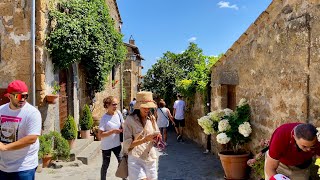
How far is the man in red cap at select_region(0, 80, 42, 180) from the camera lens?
381 cm

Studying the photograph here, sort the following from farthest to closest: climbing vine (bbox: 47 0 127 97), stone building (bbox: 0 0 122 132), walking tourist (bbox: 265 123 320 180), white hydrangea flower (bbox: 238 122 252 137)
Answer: climbing vine (bbox: 47 0 127 97) < stone building (bbox: 0 0 122 132) < white hydrangea flower (bbox: 238 122 252 137) < walking tourist (bbox: 265 123 320 180)

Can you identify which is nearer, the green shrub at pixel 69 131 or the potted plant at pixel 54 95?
the potted plant at pixel 54 95

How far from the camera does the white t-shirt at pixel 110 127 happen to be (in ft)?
19.8

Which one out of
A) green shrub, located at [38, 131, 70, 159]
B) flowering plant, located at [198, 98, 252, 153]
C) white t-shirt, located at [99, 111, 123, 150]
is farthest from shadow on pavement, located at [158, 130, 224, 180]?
green shrub, located at [38, 131, 70, 159]

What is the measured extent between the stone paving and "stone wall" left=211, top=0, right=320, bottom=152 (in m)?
1.50

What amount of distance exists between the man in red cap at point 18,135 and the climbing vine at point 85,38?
17.6 feet

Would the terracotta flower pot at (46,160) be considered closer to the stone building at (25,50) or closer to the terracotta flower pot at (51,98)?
the stone building at (25,50)

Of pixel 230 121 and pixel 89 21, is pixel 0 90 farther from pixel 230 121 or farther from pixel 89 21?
pixel 230 121

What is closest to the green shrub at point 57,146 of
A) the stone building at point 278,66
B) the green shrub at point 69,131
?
the green shrub at point 69,131

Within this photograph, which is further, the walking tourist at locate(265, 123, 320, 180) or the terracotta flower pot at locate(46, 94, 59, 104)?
the terracotta flower pot at locate(46, 94, 59, 104)

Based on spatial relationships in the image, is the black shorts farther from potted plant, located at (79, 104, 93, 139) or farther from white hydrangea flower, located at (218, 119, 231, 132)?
white hydrangea flower, located at (218, 119, 231, 132)

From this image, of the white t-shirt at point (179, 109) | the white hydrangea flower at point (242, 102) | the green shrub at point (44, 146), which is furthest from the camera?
the white t-shirt at point (179, 109)

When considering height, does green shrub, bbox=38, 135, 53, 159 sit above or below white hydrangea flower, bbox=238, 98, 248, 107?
below

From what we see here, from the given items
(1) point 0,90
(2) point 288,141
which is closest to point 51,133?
(1) point 0,90
